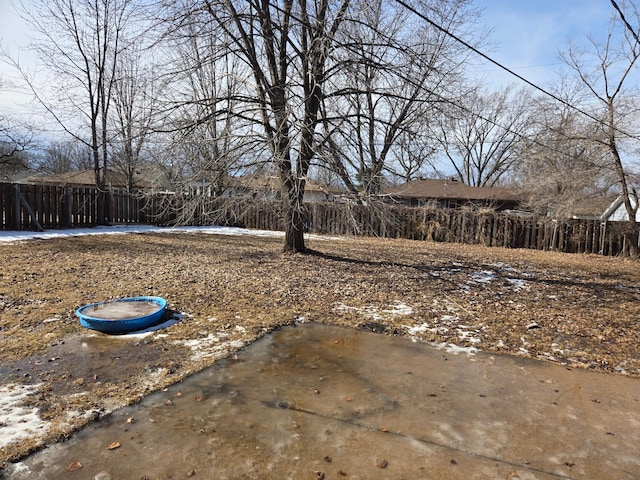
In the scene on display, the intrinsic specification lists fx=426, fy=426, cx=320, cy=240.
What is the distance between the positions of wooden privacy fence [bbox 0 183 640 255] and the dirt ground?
3.21 m

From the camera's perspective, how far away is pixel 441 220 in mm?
17203

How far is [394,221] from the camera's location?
11.8 metres

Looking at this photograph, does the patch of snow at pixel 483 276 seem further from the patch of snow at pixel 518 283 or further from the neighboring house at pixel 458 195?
the neighboring house at pixel 458 195

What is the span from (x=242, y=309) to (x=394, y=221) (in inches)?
274

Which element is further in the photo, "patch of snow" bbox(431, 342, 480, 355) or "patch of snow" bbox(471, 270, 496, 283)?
"patch of snow" bbox(471, 270, 496, 283)

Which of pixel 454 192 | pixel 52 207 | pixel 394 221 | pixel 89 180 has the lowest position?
pixel 394 221

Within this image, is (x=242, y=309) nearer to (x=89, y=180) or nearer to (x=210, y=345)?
(x=210, y=345)

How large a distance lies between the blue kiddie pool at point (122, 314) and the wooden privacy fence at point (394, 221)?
6.30 meters

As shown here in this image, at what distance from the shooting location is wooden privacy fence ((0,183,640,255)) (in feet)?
44.6

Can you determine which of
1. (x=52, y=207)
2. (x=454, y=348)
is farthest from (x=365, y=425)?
(x=52, y=207)

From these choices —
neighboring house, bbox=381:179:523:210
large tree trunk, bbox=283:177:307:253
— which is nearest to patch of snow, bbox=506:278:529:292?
large tree trunk, bbox=283:177:307:253

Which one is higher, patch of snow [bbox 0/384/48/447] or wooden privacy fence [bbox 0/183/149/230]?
wooden privacy fence [bbox 0/183/149/230]

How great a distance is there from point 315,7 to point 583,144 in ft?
37.4

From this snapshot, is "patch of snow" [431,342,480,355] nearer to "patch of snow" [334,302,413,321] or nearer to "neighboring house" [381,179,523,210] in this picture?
"patch of snow" [334,302,413,321]
